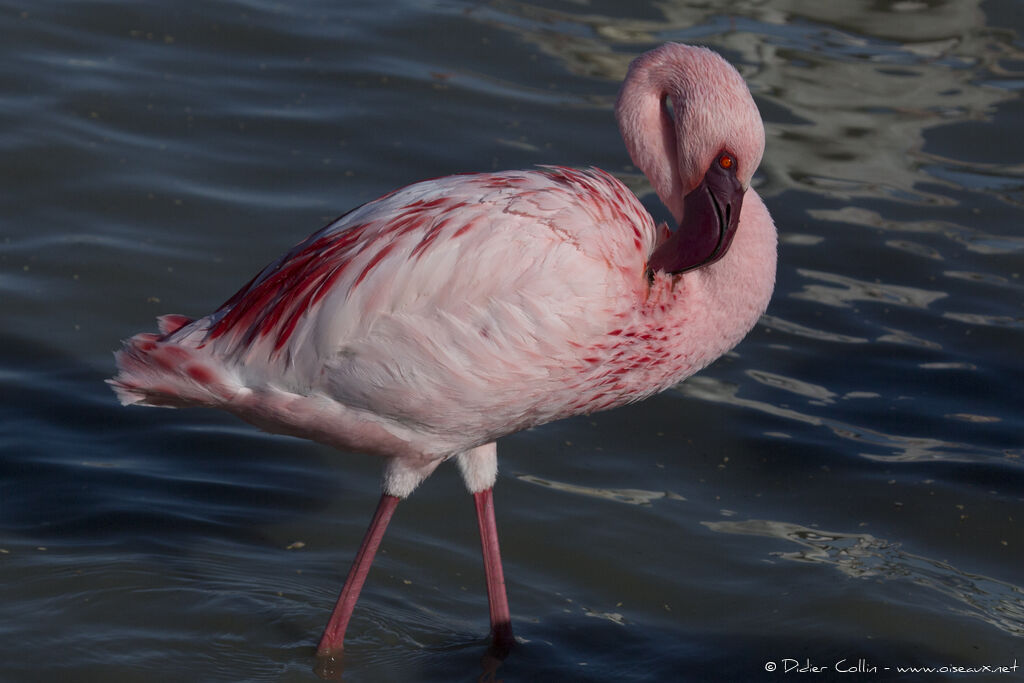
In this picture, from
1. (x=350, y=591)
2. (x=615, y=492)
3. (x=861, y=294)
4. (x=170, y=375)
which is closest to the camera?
(x=170, y=375)

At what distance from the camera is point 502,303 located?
3.70 m

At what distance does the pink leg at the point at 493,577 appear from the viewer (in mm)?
4324

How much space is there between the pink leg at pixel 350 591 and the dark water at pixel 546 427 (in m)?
0.11

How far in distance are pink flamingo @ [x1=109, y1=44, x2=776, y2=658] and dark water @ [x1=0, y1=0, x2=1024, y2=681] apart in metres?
0.83

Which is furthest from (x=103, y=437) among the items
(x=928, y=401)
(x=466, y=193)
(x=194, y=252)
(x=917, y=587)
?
(x=928, y=401)

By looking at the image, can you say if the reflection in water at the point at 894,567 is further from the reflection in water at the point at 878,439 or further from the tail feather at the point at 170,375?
the tail feather at the point at 170,375

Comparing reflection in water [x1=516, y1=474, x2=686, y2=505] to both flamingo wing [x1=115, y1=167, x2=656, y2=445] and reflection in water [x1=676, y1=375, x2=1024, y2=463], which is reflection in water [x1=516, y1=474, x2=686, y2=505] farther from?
flamingo wing [x1=115, y1=167, x2=656, y2=445]

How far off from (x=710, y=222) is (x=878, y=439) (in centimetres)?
231

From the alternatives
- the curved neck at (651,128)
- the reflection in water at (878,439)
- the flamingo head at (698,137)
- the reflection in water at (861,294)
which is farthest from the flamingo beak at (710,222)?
the reflection in water at (861,294)

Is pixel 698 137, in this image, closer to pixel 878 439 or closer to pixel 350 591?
pixel 350 591

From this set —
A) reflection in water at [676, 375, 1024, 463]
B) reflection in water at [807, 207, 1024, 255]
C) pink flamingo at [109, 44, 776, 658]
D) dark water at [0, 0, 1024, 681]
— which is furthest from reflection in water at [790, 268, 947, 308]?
pink flamingo at [109, 44, 776, 658]

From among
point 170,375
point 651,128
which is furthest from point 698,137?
point 170,375

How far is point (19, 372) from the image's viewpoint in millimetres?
5723

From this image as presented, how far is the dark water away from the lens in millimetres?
4445
